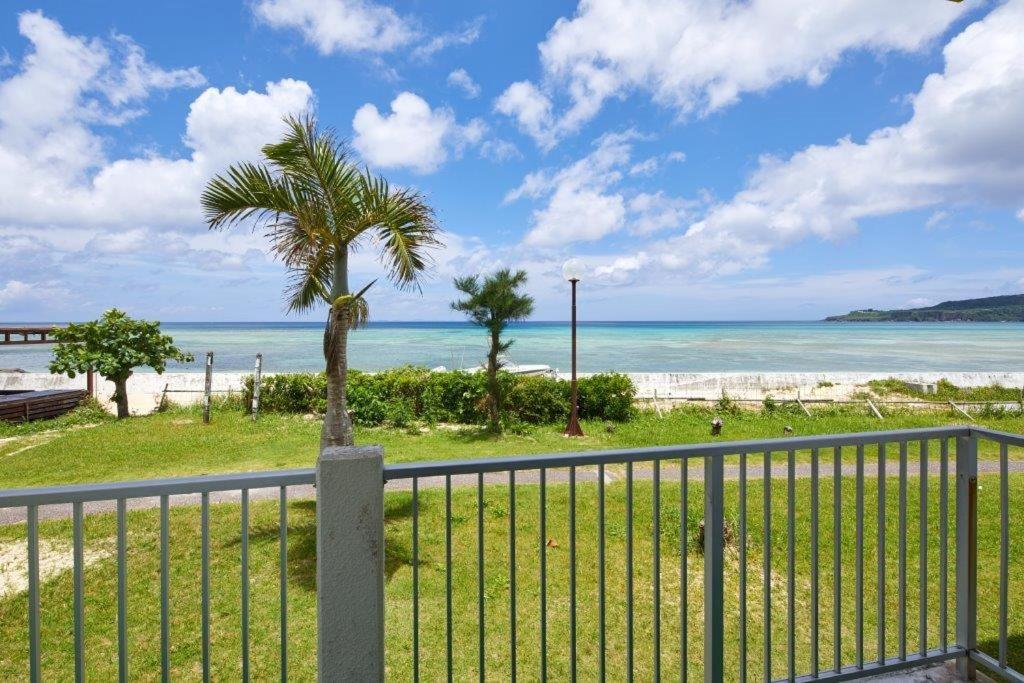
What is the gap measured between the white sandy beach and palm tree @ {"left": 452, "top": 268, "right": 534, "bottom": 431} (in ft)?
15.2

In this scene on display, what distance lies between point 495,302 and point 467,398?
8.69ft

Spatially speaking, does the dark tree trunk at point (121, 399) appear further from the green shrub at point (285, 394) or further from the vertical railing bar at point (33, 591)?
the vertical railing bar at point (33, 591)

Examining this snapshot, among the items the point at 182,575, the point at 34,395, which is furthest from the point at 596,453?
the point at 34,395

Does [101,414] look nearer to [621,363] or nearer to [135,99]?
[135,99]

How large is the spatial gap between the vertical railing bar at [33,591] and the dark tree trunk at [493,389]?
8345mm

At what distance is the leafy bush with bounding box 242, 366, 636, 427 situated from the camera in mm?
10836

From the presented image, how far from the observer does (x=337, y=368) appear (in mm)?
5020

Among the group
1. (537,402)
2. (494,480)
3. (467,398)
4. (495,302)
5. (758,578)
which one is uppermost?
(495,302)

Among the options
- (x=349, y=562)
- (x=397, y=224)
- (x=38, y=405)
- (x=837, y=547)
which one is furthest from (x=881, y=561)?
(x=38, y=405)

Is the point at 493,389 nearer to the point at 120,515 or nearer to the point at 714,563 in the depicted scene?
the point at 714,563

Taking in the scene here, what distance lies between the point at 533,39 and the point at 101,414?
12.7 metres

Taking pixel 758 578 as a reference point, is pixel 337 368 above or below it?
above

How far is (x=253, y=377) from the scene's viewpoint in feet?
38.1

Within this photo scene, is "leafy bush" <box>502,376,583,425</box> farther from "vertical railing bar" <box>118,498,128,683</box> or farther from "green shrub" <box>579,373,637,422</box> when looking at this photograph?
"vertical railing bar" <box>118,498,128,683</box>
